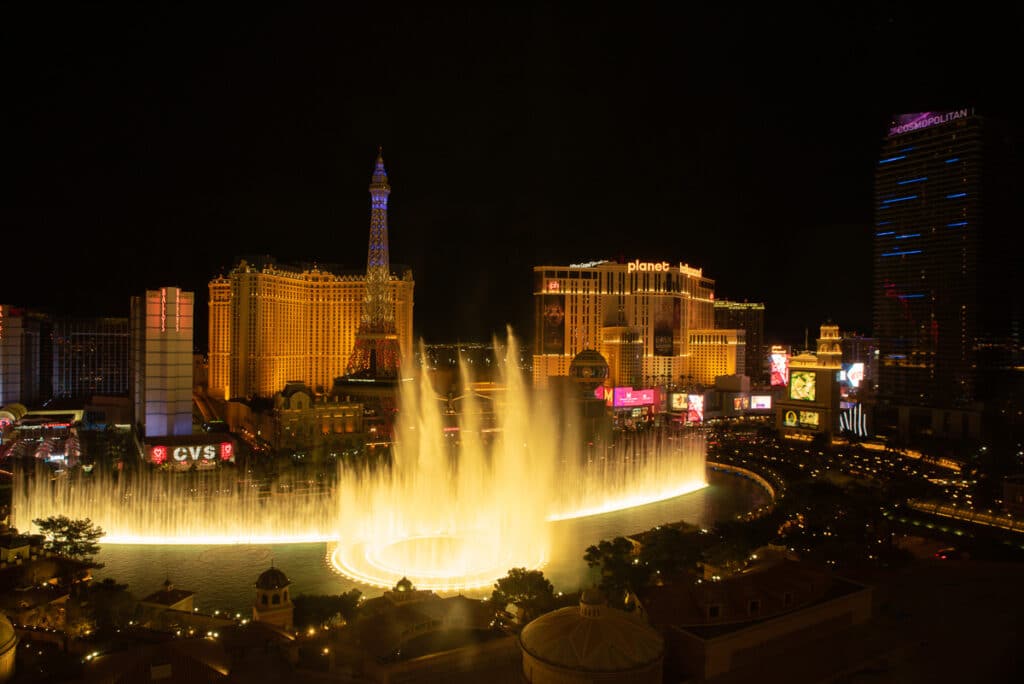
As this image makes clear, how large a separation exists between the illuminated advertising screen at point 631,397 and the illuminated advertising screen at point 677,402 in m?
1.81

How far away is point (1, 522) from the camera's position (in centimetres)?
2647

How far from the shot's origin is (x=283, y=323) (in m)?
60.0

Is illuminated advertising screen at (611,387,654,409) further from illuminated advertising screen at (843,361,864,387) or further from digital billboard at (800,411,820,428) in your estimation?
illuminated advertising screen at (843,361,864,387)

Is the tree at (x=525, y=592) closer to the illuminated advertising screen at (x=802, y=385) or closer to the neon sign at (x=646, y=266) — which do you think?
the illuminated advertising screen at (x=802, y=385)

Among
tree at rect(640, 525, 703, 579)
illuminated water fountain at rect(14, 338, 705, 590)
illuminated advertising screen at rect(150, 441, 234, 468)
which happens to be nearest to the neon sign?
illuminated water fountain at rect(14, 338, 705, 590)

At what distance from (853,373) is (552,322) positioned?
27952 millimetres

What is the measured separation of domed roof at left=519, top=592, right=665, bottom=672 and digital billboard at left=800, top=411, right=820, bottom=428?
44.0 metres

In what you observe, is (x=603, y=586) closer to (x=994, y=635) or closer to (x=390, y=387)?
(x=994, y=635)

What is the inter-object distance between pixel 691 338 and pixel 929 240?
23.4 meters

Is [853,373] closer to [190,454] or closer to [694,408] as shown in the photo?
[694,408]

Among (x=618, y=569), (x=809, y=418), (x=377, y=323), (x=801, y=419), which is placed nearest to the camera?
(x=618, y=569)

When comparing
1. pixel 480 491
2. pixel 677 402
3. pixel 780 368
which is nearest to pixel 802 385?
pixel 677 402

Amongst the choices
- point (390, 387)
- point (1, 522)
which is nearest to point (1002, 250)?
point (390, 387)

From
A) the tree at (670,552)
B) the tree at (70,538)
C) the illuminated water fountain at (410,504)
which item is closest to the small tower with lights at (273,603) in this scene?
the illuminated water fountain at (410,504)
